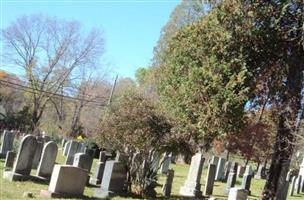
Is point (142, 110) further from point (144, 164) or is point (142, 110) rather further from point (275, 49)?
point (275, 49)

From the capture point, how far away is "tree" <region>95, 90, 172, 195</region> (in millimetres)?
14391

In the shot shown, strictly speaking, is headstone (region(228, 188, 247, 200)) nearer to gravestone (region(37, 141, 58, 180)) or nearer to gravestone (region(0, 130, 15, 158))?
gravestone (region(37, 141, 58, 180))

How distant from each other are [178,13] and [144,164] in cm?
2581

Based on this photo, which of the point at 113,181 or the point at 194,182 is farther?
the point at 194,182

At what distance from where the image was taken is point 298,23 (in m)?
15.5

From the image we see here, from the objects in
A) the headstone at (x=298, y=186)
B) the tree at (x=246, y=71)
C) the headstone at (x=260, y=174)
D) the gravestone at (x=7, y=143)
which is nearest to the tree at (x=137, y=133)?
the tree at (x=246, y=71)

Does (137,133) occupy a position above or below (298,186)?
above

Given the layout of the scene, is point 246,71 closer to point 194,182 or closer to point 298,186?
point 194,182

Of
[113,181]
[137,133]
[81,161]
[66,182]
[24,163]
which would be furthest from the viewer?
[81,161]

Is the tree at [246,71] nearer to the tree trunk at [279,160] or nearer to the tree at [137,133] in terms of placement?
the tree trunk at [279,160]

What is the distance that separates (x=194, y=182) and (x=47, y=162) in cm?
593

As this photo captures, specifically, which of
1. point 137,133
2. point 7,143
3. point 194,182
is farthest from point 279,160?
point 7,143

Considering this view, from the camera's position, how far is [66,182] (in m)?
12.4

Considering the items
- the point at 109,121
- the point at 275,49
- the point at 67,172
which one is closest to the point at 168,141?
the point at 109,121
